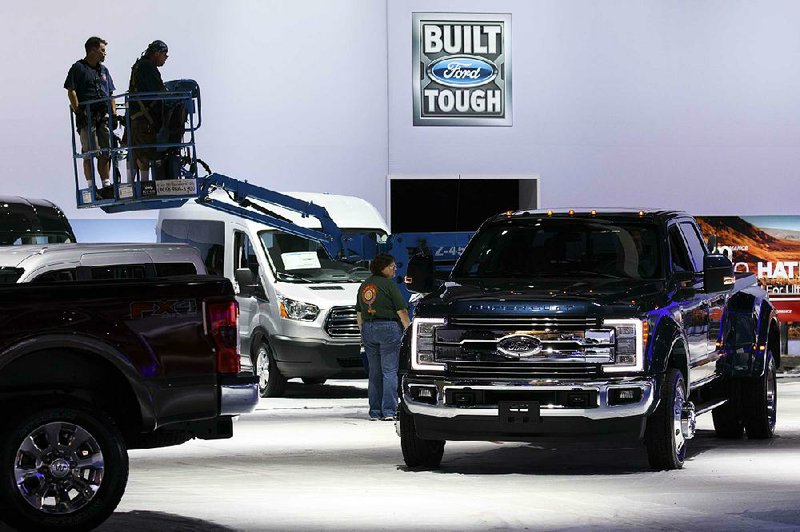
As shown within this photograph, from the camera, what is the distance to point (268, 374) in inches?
845

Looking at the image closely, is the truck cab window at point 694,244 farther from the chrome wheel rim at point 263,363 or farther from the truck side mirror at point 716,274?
the chrome wheel rim at point 263,363

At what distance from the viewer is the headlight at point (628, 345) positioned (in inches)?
510

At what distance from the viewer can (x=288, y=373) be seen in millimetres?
21188

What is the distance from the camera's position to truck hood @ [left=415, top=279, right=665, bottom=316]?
13016mm

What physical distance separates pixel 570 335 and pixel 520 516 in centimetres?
216

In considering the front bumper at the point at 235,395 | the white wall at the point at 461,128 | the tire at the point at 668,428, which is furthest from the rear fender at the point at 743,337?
the white wall at the point at 461,128

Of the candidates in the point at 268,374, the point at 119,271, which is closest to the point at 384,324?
the point at 268,374

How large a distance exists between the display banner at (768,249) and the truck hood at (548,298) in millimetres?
14896

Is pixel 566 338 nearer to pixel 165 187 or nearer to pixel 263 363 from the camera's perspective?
pixel 263 363

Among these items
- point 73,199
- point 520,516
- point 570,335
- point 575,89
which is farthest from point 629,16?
point 520,516

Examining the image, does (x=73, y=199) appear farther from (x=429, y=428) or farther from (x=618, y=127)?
(x=429, y=428)

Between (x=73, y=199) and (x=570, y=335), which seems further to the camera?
(x=73, y=199)

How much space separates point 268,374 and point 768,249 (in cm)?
1107

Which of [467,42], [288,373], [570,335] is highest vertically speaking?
[467,42]
